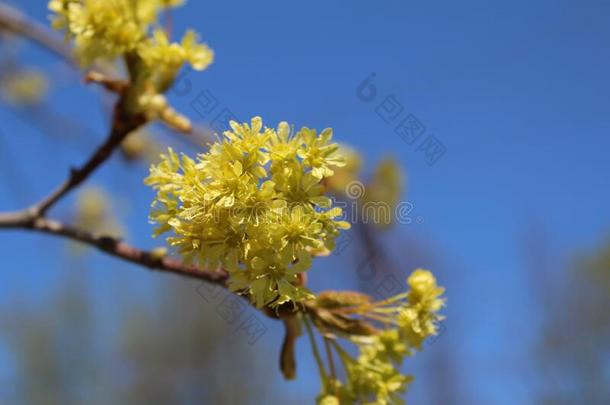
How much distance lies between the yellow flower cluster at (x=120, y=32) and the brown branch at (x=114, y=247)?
498mm

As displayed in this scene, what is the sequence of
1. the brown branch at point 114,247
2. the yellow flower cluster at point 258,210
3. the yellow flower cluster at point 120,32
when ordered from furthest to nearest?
1. the yellow flower cluster at point 120,32
2. the brown branch at point 114,247
3. the yellow flower cluster at point 258,210

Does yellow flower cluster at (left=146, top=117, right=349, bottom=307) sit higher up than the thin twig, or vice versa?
the thin twig

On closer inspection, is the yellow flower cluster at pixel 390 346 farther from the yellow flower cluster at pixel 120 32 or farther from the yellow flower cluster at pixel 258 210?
the yellow flower cluster at pixel 120 32

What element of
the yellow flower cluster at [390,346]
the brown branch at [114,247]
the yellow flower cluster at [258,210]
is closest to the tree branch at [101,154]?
the brown branch at [114,247]

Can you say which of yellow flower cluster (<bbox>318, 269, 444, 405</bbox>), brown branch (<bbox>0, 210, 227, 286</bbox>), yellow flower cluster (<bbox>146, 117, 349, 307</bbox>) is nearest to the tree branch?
brown branch (<bbox>0, 210, 227, 286</bbox>)

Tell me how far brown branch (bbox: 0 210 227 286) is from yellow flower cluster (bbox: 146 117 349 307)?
0.40 feet

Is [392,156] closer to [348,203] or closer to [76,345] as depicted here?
[348,203]

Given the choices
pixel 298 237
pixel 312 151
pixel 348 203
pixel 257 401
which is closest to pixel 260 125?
pixel 312 151

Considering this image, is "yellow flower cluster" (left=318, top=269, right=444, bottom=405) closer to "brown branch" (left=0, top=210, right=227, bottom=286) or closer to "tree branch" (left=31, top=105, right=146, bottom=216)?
"brown branch" (left=0, top=210, right=227, bottom=286)

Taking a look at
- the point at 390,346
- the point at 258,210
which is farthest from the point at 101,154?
the point at 390,346

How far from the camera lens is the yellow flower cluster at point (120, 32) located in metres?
1.63

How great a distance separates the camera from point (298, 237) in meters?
1.07

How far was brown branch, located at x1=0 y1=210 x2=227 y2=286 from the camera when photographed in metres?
1.33

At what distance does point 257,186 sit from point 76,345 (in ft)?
64.0
